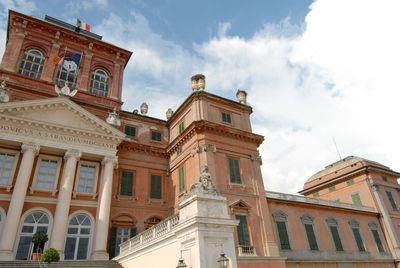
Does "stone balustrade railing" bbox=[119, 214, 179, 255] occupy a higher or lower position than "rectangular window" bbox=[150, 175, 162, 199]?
lower

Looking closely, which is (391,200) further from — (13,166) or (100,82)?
(13,166)

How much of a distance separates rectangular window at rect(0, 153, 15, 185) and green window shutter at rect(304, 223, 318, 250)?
21797mm

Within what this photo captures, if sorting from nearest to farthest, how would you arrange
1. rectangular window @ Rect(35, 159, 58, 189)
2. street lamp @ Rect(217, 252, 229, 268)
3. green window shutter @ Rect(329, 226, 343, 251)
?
street lamp @ Rect(217, 252, 229, 268)
rectangular window @ Rect(35, 159, 58, 189)
green window shutter @ Rect(329, 226, 343, 251)

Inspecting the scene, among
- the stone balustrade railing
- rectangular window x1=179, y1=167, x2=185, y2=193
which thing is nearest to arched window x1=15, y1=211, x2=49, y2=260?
the stone balustrade railing

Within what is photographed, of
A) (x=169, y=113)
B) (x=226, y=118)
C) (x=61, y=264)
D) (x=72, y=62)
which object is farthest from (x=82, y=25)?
(x=61, y=264)

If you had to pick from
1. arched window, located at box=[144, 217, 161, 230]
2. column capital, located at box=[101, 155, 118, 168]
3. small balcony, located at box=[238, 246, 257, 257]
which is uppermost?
column capital, located at box=[101, 155, 118, 168]

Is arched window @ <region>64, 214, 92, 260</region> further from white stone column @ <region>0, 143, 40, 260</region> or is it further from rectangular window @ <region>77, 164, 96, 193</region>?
white stone column @ <region>0, 143, 40, 260</region>

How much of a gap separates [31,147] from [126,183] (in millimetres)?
6857

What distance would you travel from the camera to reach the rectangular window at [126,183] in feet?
69.2

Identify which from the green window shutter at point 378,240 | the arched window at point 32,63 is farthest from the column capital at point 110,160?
the green window shutter at point 378,240

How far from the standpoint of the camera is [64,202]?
17.5m

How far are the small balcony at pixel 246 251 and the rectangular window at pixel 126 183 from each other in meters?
9.12

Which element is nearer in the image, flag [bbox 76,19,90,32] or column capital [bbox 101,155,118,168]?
column capital [bbox 101,155,118,168]

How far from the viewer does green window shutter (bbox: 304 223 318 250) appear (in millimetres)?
22125
